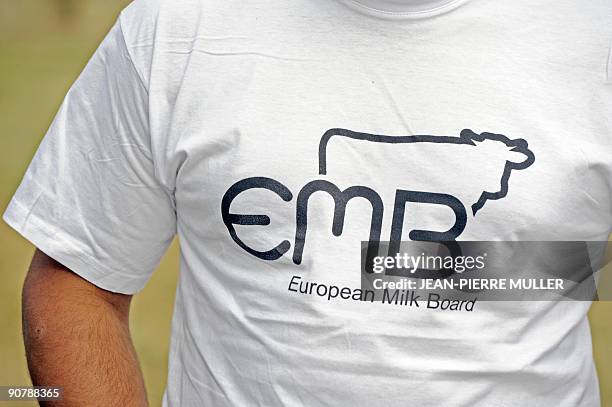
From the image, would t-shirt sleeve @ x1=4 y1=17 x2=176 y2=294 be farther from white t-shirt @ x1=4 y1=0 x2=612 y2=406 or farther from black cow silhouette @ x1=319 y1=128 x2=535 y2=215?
black cow silhouette @ x1=319 y1=128 x2=535 y2=215

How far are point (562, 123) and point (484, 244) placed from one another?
198 millimetres

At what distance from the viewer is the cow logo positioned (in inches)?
52.7

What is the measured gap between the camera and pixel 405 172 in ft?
4.43

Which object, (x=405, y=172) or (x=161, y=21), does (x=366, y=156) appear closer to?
(x=405, y=172)

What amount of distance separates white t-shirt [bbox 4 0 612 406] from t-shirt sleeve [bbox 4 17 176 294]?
17mm

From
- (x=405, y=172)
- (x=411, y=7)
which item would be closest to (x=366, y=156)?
(x=405, y=172)

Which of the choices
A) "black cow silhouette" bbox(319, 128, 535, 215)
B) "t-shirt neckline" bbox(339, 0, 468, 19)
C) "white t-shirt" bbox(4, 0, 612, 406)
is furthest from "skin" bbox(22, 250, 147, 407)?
"t-shirt neckline" bbox(339, 0, 468, 19)

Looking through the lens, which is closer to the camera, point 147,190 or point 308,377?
point 308,377

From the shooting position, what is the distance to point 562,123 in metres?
1.35

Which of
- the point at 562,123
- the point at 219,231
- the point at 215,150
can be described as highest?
the point at 562,123

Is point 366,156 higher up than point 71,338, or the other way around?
point 366,156

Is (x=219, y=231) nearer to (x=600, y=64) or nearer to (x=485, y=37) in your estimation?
(x=485, y=37)

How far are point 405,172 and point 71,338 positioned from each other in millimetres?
628

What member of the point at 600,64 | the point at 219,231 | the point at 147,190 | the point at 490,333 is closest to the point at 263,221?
the point at 219,231
